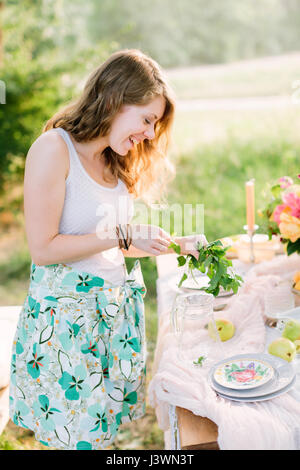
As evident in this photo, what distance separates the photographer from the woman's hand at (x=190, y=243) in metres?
1.41

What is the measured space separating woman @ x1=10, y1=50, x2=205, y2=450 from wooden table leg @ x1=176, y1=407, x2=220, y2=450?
298mm

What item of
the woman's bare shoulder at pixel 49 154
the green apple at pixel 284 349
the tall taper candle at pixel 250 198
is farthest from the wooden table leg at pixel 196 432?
the tall taper candle at pixel 250 198

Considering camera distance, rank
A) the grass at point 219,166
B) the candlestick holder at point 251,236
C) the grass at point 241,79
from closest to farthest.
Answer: the candlestick holder at point 251,236, the grass at point 219,166, the grass at point 241,79

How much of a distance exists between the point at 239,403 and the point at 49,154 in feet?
2.53

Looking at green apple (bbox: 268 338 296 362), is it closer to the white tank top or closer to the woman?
the woman

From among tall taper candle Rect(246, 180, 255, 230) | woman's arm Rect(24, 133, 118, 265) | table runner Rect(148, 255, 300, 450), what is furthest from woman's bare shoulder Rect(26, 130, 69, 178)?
tall taper candle Rect(246, 180, 255, 230)

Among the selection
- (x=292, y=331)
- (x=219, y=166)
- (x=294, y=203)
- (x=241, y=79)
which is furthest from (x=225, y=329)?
(x=241, y=79)

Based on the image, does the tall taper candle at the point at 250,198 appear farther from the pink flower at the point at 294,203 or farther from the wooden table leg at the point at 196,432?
the wooden table leg at the point at 196,432

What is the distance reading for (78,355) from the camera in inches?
55.1

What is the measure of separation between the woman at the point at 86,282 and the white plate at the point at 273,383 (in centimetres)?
34

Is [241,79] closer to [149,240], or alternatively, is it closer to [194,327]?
[149,240]
